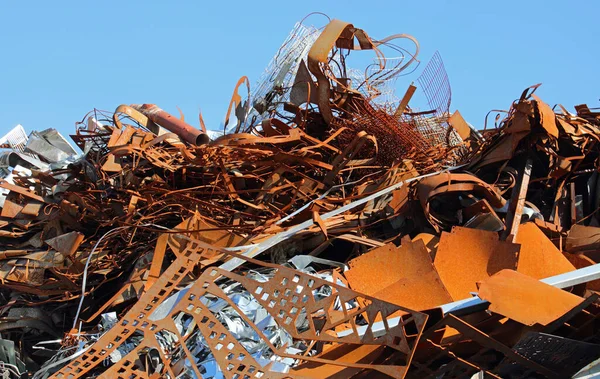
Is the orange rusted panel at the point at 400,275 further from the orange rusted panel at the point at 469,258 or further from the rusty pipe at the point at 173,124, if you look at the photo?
the rusty pipe at the point at 173,124

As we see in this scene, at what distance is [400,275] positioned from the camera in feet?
10.7

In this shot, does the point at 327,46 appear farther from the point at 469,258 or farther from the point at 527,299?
the point at 527,299

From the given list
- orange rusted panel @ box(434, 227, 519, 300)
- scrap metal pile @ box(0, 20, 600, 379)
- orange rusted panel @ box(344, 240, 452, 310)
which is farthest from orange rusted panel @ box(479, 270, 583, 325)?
orange rusted panel @ box(434, 227, 519, 300)

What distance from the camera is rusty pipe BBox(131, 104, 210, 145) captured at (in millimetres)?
4312

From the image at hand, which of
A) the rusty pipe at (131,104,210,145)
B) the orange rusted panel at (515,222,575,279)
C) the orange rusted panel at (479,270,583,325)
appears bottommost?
the orange rusted panel at (479,270,583,325)

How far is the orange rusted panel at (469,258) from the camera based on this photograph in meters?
3.17

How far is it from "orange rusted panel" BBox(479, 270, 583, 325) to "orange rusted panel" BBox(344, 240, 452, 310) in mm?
368

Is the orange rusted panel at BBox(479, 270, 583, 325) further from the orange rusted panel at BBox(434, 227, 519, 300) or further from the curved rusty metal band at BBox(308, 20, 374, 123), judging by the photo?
the curved rusty metal band at BBox(308, 20, 374, 123)

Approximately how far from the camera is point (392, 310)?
2.22m

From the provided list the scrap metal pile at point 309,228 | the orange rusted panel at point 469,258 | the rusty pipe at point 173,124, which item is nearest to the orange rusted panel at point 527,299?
the scrap metal pile at point 309,228

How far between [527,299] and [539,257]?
0.74m

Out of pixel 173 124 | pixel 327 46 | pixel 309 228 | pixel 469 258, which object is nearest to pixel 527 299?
pixel 469 258

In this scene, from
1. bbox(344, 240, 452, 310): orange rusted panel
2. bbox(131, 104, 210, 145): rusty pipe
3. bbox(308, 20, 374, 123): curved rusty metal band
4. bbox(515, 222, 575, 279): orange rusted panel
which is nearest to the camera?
bbox(344, 240, 452, 310): orange rusted panel

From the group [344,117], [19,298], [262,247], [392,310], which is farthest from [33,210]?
[392,310]
